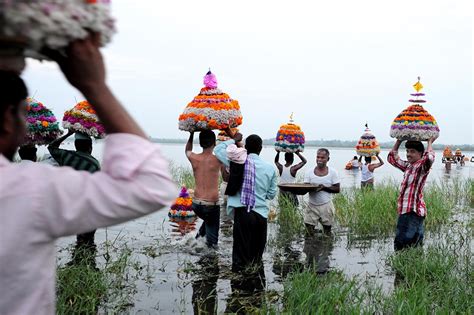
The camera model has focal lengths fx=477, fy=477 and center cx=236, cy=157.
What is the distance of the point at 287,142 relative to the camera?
34.5 feet

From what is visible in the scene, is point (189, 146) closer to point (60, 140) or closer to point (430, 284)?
point (60, 140)

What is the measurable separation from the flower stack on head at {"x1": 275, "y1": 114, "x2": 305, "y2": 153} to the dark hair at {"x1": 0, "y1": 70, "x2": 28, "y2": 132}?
30.6ft

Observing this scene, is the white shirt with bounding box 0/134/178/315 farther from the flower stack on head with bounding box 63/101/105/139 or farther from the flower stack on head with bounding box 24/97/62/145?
the flower stack on head with bounding box 24/97/62/145

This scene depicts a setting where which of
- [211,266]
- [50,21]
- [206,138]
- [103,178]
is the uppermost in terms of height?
[206,138]

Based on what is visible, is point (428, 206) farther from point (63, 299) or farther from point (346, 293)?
point (63, 299)

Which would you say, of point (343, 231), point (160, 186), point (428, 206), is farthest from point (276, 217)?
point (160, 186)

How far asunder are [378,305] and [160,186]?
3.89 metres

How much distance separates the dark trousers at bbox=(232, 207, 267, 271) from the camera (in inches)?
243

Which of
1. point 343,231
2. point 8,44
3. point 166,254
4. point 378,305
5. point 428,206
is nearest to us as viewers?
point 8,44

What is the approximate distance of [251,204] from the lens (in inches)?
240

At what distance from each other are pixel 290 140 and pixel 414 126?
4.31 meters

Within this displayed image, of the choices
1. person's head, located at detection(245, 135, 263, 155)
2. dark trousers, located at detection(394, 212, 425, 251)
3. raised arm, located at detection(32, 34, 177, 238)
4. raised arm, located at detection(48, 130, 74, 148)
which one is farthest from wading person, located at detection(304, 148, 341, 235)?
raised arm, located at detection(32, 34, 177, 238)

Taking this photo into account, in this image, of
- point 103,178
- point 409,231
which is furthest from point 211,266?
point 103,178

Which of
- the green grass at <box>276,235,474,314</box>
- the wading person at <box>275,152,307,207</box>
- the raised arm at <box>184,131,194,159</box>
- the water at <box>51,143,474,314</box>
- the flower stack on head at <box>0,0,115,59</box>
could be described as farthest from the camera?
the wading person at <box>275,152,307,207</box>
